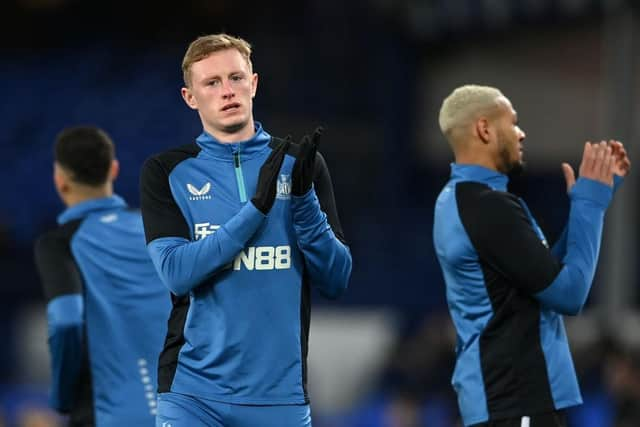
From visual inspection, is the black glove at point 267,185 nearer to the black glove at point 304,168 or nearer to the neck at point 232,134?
the black glove at point 304,168

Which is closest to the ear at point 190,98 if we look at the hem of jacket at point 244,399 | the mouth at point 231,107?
the mouth at point 231,107

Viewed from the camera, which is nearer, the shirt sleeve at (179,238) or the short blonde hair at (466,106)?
the shirt sleeve at (179,238)

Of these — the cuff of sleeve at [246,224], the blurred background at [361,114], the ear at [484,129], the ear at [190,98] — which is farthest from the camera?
the blurred background at [361,114]

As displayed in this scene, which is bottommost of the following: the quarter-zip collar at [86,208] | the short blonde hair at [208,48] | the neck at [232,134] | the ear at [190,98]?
the quarter-zip collar at [86,208]

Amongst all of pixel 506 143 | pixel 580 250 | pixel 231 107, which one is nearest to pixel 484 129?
pixel 506 143

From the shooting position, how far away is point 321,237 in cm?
395

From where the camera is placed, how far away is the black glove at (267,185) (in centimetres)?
384

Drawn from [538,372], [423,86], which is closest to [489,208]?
[538,372]

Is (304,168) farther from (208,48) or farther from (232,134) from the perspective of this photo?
(208,48)

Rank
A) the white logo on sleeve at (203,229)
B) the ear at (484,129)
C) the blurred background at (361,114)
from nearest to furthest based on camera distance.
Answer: the white logo on sleeve at (203,229) < the ear at (484,129) < the blurred background at (361,114)

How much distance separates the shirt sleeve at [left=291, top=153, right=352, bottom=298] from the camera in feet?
12.8

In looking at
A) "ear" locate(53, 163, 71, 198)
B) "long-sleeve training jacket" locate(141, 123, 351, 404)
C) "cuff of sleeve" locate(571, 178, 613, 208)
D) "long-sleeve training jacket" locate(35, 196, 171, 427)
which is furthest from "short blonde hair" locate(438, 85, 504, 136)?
"ear" locate(53, 163, 71, 198)

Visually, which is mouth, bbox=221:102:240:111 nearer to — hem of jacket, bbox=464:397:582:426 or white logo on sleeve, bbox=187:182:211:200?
white logo on sleeve, bbox=187:182:211:200

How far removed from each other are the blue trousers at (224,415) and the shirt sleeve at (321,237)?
1.41ft
